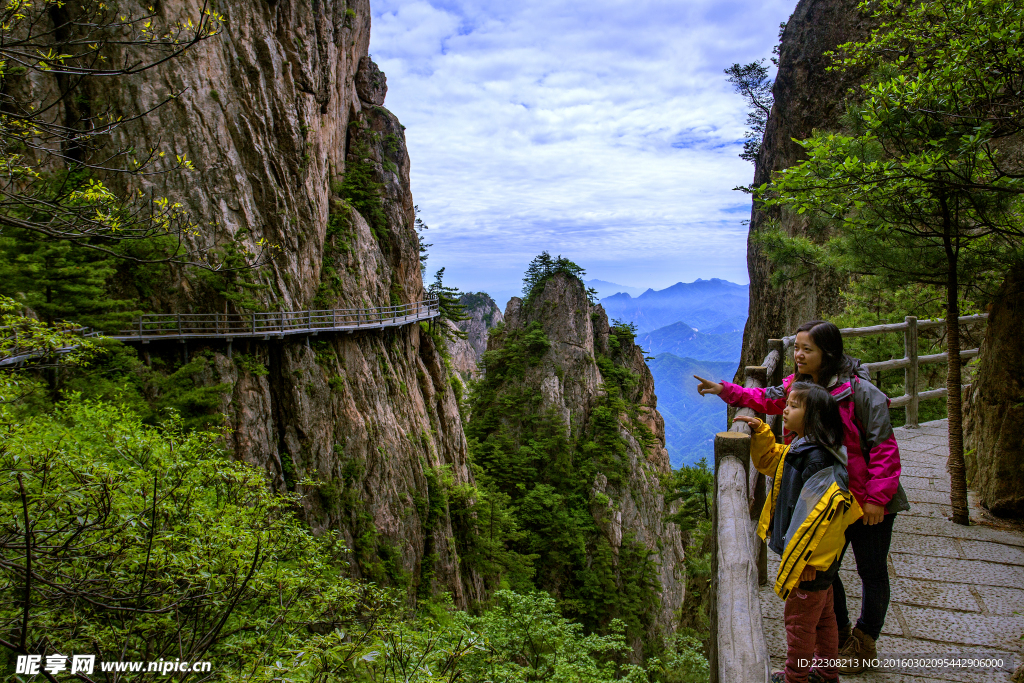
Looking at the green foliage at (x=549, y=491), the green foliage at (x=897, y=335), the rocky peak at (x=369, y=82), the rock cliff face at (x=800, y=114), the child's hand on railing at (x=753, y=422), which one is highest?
the rocky peak at (x=369, y=82)

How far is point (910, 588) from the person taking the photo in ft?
12.9

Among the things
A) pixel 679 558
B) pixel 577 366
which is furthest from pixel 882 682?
pixel 679 558

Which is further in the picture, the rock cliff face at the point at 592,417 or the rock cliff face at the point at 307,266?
the rock cliff face at the point at 592,417

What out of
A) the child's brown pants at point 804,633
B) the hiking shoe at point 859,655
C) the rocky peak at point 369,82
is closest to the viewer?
the child's brown pants at point 804,633

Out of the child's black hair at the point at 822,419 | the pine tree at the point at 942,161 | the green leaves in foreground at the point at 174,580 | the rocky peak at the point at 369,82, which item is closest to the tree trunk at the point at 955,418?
the pine tree at the point at 942,161

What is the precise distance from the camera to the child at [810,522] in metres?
2.49

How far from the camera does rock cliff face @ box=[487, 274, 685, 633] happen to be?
27.3 meters

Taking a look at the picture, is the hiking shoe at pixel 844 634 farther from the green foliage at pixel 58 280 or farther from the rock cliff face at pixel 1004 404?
the green foliage at pixel 58 280

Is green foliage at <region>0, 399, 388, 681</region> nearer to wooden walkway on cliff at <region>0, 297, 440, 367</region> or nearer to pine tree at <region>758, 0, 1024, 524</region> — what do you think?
pine tree at <region>758, 0, 1024, 524</region>

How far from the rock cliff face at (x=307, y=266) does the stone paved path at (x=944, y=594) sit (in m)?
15.5

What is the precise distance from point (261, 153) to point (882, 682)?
21228 mm

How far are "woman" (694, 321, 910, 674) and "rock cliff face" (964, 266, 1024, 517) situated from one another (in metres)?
3.12

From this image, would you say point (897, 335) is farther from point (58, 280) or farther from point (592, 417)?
point (58, 280)

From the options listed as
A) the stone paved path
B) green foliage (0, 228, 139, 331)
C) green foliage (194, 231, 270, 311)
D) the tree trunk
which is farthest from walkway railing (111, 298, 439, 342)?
the tree trunk
